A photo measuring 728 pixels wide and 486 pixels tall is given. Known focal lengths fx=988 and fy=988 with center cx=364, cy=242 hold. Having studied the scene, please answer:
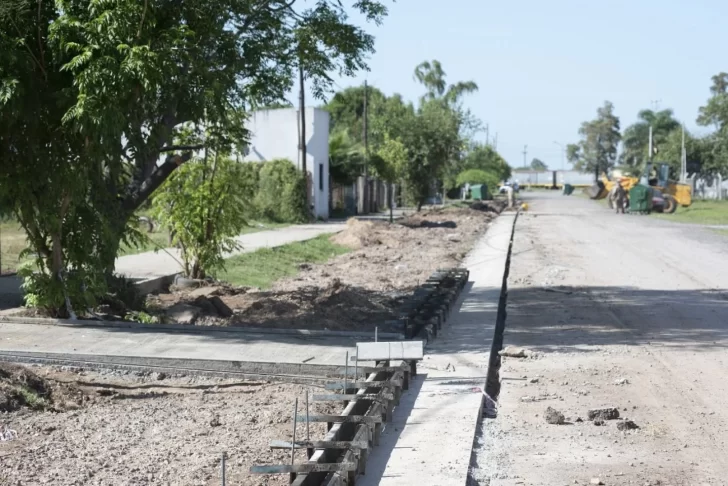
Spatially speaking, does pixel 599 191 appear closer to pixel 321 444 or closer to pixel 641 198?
pixel 641 198

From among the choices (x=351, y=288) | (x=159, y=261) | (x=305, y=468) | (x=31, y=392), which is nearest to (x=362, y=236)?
(x=159, y=261)

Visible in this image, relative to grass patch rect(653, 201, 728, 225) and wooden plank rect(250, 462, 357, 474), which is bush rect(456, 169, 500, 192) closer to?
grass patch rect(653, 201, 728, 225)

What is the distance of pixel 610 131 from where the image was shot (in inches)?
5861

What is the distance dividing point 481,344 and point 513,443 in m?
3.72

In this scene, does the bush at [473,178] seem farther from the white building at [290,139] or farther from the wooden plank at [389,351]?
the wooden plank at [389,351]

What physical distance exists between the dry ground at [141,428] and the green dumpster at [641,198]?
1757 inches

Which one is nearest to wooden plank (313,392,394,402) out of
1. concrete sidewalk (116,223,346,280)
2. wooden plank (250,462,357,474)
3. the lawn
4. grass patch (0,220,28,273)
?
wooden plank (250,462,357,474)

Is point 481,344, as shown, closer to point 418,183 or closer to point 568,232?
point 568,232

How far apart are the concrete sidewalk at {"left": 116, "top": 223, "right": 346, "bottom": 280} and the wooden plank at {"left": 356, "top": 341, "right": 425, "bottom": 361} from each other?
8278mm

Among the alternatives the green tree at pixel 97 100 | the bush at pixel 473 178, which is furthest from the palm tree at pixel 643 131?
the green tree at pixel 97 100

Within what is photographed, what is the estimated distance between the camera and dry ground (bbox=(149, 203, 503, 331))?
1290 centimetres

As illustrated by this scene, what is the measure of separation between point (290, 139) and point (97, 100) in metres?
34.2

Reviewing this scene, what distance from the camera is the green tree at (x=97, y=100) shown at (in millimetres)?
10211

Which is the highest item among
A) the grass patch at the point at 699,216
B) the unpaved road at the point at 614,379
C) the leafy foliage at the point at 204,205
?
the leafy foliage at the point at 204,205
